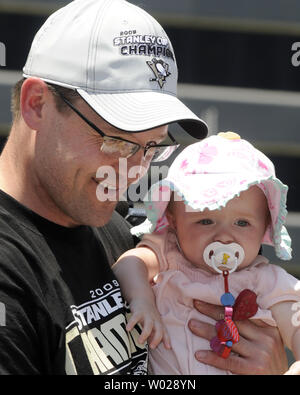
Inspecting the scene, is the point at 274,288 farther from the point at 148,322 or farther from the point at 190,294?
the point at 148,322

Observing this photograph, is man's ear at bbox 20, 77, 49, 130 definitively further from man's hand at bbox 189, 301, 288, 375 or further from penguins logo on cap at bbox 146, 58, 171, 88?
man's hand at bbox 189, 301, 288, 375

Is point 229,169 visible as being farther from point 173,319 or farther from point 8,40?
point 8,40

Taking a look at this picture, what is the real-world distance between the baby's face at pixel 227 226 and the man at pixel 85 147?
291 millimetres

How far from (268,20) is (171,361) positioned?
391 cm

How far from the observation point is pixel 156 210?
92.3 inches

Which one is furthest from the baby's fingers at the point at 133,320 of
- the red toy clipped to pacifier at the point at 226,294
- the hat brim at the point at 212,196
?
the hat brim at the point at 212,196

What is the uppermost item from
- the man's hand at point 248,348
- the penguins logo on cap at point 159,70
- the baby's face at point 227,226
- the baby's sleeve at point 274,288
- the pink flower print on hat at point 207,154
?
the penguins logo on cap at point 159,70

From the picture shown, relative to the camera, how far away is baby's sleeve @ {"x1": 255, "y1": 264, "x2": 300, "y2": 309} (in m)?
2.24

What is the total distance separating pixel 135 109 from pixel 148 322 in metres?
0.61

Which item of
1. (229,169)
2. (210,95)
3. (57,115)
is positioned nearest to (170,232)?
(229,169)

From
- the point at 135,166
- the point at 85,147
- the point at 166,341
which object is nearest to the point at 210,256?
the point at 166,341

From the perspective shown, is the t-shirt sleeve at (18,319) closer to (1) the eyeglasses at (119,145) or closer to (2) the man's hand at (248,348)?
(1) the eyeglasses at (119,145)

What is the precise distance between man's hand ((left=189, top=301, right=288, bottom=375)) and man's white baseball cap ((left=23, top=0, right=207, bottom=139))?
2.04ft

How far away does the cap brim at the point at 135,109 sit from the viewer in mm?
1928
